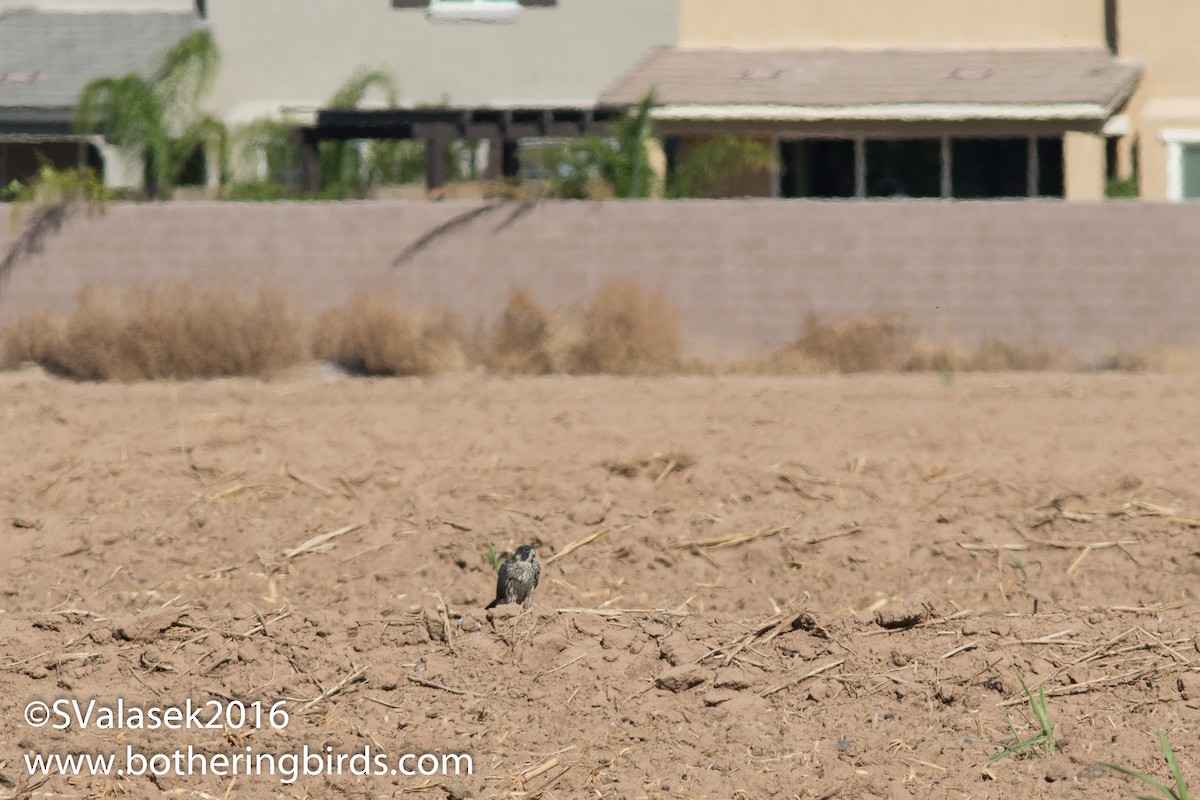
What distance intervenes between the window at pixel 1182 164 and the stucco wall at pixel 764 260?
6256mm

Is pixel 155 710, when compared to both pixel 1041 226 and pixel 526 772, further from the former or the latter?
pixel 1041 226

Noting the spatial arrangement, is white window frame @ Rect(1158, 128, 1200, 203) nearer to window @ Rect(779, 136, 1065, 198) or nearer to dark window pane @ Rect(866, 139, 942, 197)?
window @ Rect(779, 136, 1065, 198)

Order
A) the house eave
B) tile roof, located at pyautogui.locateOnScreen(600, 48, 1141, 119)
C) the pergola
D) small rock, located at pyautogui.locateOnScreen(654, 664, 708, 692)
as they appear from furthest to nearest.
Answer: the pergola
tile roof, located at pyautogui.locateOnScreen(600, 48, 1141, 119)
the house eave
small rock, located at pyautogui.locateOnScreen(654, 664, 708, 692)

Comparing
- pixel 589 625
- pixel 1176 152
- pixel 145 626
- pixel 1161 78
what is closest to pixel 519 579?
pixel 589 625

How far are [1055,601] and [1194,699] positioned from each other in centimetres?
176

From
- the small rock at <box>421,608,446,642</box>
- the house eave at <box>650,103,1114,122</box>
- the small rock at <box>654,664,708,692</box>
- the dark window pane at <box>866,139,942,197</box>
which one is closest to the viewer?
the small rock at <box>654,664,708,692</box>

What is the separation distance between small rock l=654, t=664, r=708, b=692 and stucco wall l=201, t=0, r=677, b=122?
1523 cm

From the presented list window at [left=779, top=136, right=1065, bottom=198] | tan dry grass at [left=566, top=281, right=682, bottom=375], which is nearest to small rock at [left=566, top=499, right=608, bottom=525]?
tan dry grass at [left=566, top=281, right=682, bottom=375]

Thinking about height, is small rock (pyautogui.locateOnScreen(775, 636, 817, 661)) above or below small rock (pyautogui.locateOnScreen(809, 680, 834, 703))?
above

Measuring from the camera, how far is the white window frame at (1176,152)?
1892 cm

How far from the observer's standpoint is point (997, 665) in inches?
203

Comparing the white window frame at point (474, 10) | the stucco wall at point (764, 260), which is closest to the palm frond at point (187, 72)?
the white window frame at point (474, 10)

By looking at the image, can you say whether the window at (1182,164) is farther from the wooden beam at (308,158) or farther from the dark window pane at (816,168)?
the wooden beam at (308,158)

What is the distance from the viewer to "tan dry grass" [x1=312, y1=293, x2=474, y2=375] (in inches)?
500
